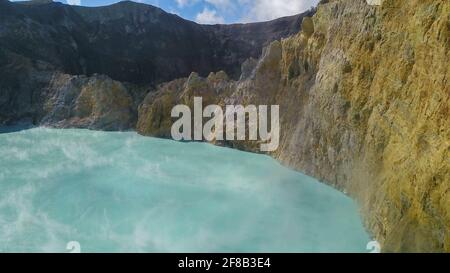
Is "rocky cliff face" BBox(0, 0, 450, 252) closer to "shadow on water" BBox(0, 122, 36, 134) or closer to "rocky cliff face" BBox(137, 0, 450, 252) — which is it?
"rocky cliff face" BBox(137, 0, 450, 252)

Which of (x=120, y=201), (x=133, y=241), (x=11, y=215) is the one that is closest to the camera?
(x=133, y=241)

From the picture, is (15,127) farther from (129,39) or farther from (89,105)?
(129,39)

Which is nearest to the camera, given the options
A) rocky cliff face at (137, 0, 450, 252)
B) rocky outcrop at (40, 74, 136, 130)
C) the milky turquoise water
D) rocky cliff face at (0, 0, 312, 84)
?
rocky cliff face at (137, 0, 450, 252)

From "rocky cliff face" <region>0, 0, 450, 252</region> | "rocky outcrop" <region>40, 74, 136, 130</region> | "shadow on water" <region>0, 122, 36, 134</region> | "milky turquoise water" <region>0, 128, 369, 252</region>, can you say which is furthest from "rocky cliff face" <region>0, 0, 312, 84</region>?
"milky turquoise water" <region>0, 128, 369, 252</region>

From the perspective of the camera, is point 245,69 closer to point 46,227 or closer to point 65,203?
point 65,203
